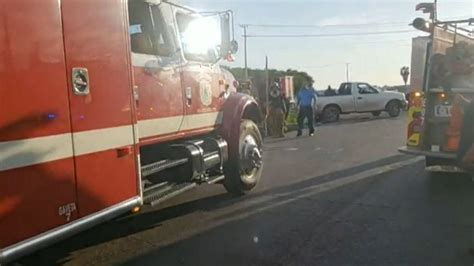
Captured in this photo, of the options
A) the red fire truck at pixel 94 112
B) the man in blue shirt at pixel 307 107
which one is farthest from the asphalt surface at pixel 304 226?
the man in blue shirt at pixel 307 107

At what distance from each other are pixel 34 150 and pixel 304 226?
3.37 m

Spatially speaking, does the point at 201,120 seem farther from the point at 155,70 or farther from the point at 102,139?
the point at 102,139

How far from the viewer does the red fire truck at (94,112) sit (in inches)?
137

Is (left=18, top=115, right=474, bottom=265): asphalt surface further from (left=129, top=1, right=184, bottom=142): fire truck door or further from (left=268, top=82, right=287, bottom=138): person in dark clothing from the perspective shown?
(left=268, top=82, right=287, bottom=138): person in dark clothing

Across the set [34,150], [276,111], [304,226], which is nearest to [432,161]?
[304,226]

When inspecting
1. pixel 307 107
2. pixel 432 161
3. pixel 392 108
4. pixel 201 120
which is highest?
pixel 201 120

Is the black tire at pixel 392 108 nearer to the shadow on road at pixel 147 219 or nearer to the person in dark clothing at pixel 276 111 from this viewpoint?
the person in dark clothing at pixel 276 111

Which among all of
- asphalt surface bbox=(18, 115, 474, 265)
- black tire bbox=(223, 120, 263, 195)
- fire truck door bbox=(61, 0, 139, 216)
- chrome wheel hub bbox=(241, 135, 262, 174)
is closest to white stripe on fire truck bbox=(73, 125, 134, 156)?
A: fire truck door bbox=(61, 0, 139, 216)

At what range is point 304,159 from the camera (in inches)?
453

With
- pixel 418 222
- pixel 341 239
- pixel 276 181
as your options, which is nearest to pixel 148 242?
pixel 341 239

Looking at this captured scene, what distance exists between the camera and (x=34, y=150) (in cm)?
362

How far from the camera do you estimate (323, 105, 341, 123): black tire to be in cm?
2552

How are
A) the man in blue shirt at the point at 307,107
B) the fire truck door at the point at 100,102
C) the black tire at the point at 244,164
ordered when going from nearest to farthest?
the fire truck door at the point at 100,102, the black tire at the point at 244,164, the man in blue shirt at the point at 307,107

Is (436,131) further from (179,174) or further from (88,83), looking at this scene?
(88,83)
